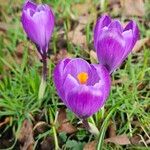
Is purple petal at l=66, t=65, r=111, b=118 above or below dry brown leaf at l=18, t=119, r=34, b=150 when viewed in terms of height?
above

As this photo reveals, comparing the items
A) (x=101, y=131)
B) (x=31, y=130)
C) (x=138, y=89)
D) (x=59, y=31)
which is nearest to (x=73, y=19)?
(x=59, y=31)

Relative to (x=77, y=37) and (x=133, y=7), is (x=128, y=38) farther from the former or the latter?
(x=133, y=7)

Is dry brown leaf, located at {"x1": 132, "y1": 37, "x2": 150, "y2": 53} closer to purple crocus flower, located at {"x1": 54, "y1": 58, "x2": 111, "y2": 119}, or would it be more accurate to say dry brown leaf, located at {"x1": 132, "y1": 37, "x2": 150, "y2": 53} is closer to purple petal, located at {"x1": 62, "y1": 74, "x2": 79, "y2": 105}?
purple crocus flower, located at {"x1": 54, "y1": 58, "x2": 111, "y2": 119}

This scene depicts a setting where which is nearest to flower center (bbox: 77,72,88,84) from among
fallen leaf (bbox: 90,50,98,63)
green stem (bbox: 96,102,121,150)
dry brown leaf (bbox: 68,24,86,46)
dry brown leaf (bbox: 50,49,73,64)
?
green stem (bbox: 96,102,121,150)

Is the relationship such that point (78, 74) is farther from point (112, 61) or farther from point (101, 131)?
point (101, 131)

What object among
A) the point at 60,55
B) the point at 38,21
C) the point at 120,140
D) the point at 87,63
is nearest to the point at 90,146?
the point at 120,140

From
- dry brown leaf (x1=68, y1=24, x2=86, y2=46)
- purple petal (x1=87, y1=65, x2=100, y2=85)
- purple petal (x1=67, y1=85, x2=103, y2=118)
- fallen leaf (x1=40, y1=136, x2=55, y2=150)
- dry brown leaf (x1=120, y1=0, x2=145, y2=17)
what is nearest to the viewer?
purple petal (x1=67, y1=85, x2=103, y2=118)
